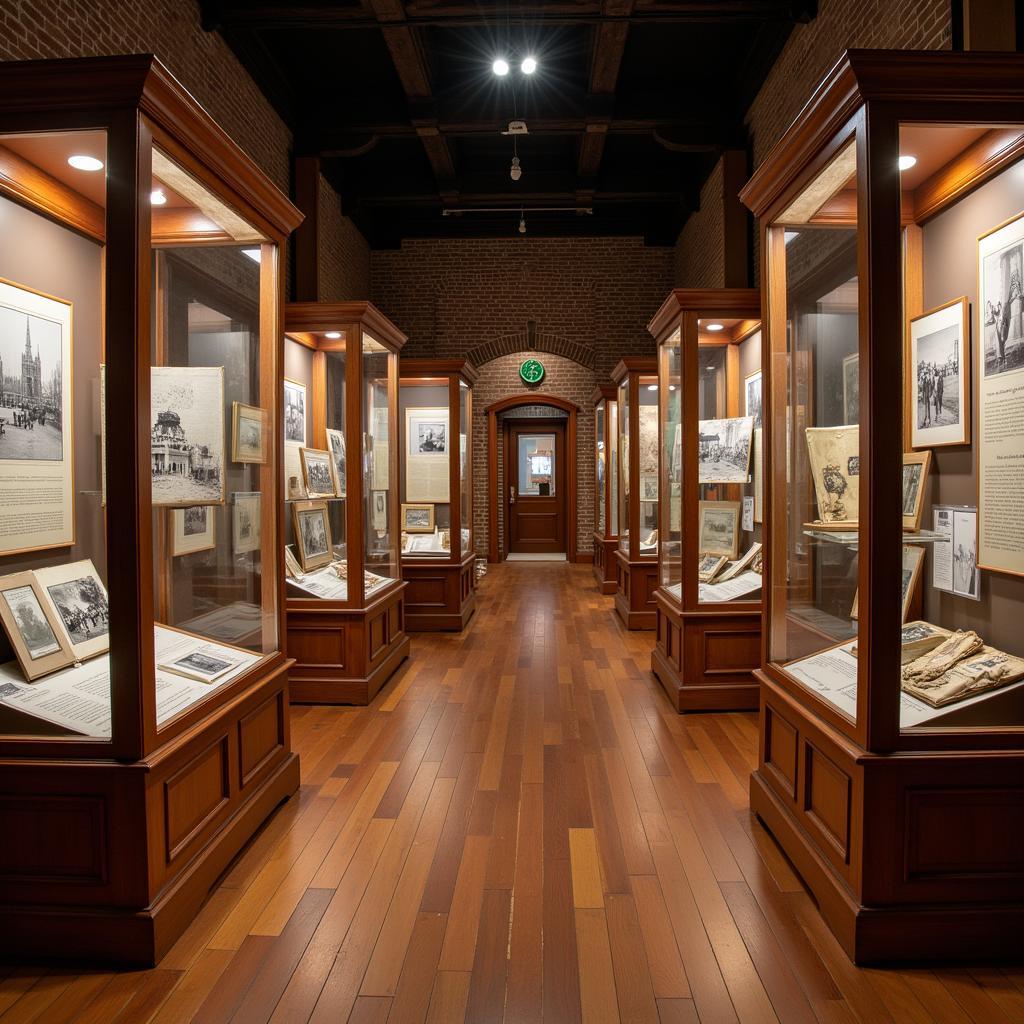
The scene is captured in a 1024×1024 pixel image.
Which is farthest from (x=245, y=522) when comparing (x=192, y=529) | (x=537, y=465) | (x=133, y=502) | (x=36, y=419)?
(x=537, y=465)

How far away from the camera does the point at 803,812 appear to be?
269cm

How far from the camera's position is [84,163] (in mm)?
2354

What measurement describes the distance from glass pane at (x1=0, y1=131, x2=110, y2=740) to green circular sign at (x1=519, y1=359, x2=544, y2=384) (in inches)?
396

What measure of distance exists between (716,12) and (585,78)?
1903mm

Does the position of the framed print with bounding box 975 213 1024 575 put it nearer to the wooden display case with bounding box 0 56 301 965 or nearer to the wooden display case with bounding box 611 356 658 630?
the wooden display case with bounding box 0 56 301 965

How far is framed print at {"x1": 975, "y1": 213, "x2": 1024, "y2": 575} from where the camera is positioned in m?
2.53

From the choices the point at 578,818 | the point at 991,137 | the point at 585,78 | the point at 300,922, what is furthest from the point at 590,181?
the point at 300,922

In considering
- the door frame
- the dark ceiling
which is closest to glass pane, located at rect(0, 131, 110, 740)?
the dark ceiling

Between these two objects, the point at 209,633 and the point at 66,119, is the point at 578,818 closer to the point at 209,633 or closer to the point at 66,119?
the point at 209,633

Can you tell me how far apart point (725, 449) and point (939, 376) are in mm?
1829

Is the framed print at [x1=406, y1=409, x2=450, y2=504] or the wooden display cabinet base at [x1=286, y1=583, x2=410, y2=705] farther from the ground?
the framed print at [x1=406, y1=409, x2=450, y2=504]

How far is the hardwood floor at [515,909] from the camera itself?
6.76ft

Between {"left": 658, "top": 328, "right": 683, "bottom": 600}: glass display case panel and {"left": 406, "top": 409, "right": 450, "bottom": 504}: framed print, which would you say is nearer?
{"left": 658, "top": 328, "right": 683, "bottom": 600}: glass display case panel

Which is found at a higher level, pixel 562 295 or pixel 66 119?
pixel 562 295
